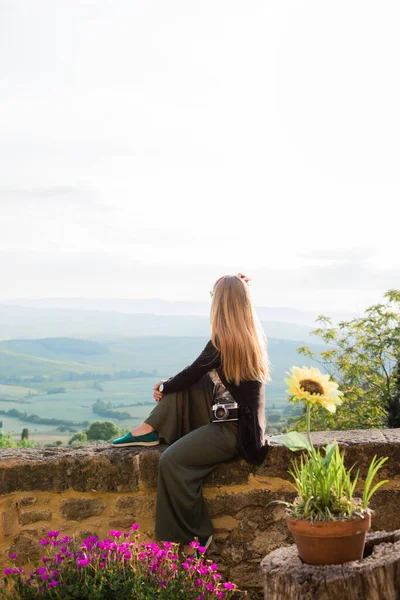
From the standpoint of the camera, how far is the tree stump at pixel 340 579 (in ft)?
8.87

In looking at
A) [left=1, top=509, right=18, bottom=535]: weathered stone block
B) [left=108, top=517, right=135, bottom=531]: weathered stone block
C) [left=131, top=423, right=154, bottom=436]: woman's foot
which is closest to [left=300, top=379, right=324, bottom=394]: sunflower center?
[left=131, top=423, right=154, bottom=436]: woman's foot

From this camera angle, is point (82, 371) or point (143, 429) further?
point (82, 371)

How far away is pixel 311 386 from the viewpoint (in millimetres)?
3174

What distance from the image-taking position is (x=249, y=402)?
4207 millimetres

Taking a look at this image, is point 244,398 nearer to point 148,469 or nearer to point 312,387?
point 148,469

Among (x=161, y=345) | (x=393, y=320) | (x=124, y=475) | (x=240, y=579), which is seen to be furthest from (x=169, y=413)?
(x=161, y=345)

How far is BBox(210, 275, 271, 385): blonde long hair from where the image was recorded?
4.25 m

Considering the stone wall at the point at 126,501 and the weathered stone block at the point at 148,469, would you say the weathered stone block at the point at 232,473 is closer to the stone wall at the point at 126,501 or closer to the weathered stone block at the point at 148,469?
the stone wall at the point at 126,501

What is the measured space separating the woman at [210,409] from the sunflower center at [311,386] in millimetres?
1051

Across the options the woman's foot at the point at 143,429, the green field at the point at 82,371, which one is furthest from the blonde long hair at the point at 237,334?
the green field at the point at 82,371

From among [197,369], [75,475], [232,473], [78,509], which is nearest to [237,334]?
[197,369]

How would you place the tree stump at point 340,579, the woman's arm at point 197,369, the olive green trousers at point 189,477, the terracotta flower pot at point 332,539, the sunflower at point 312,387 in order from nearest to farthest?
1. the tree stump at point 340,579
2. the terracotta flower pot at point 332,539
3. the sunflower at point 312,387
4. the olive green trousers at point 189,477
5. the woman's arm at point 197,369

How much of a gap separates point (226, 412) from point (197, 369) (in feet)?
0.94

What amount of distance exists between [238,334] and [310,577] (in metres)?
1.71
